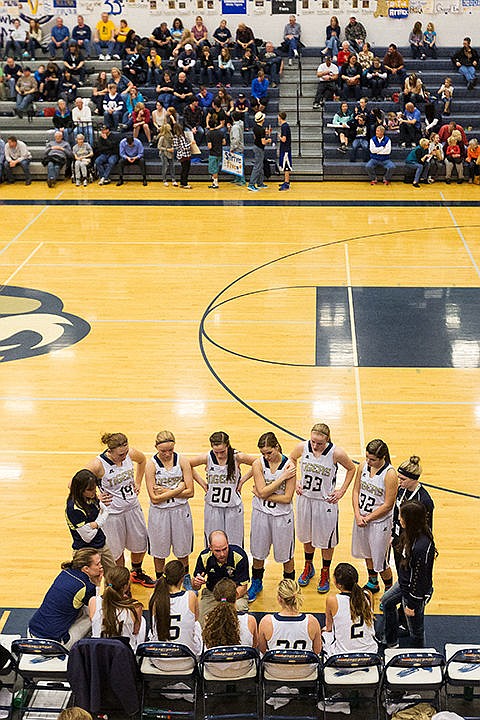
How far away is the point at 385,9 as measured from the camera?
90.0 feet

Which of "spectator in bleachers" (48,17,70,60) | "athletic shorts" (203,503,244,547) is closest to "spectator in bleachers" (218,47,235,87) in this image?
"spectator in bleachers" (48,17,70,60)

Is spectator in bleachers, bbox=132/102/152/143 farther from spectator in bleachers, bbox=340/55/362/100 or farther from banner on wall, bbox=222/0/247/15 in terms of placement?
banner on wall, bbox=222/0/247/15

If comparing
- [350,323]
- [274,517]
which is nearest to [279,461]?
[274,517]

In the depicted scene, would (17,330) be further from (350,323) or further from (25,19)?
(25,19)

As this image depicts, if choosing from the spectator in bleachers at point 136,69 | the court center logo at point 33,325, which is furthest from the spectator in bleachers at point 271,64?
the court center logo at point 33,325

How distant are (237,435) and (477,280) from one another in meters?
6.79

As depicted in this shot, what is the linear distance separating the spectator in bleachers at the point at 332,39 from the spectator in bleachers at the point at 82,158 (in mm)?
7925

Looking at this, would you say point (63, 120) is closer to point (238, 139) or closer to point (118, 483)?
point (238, 139)

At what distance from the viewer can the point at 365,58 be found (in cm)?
2556

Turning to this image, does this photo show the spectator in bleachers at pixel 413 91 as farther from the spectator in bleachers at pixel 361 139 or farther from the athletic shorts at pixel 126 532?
the athletic shorts at pixel 126 532

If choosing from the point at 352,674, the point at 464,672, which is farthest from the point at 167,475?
the point at 464,672

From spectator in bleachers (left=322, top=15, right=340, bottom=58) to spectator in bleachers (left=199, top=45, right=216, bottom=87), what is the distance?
10.9 feet

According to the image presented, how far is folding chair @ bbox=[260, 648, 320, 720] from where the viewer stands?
611 cm

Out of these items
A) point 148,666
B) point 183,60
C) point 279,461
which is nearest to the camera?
point 148,666
